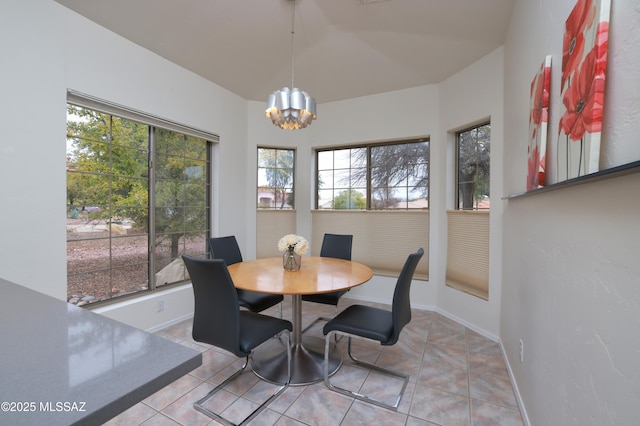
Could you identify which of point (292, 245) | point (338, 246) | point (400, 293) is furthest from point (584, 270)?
point (338, 246)

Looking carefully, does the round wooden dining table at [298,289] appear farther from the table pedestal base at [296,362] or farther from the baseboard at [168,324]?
the baseboard at [168,324]

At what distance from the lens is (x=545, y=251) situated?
139 cm

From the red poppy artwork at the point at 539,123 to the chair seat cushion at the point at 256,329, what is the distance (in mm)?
1768

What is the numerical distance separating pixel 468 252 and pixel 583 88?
2.44m

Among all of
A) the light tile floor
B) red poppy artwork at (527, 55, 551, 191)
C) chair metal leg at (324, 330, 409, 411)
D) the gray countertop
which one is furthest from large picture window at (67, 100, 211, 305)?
red poppy artwork at (527, 55, 551, 191)

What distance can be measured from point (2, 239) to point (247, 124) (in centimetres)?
283

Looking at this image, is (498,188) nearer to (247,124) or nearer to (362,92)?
(362,92)

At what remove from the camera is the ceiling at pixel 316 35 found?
2.28 metres

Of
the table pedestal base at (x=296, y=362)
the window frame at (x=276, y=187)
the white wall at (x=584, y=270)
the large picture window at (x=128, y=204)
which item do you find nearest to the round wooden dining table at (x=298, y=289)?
the table pedestal base at (x=296, y=362)

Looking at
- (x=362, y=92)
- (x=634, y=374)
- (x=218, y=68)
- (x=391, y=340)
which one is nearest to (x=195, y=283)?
(x=391, y=340)

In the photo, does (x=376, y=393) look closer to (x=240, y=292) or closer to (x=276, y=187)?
(x=240, y=292)

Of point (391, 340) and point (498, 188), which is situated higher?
point (498, 188)

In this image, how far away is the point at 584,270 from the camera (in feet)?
3.18

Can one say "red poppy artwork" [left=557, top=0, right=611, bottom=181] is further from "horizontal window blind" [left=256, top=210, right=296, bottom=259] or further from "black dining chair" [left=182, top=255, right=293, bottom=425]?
"horizontal window blind" [left=256, top=210, right=296, bottom=259]
